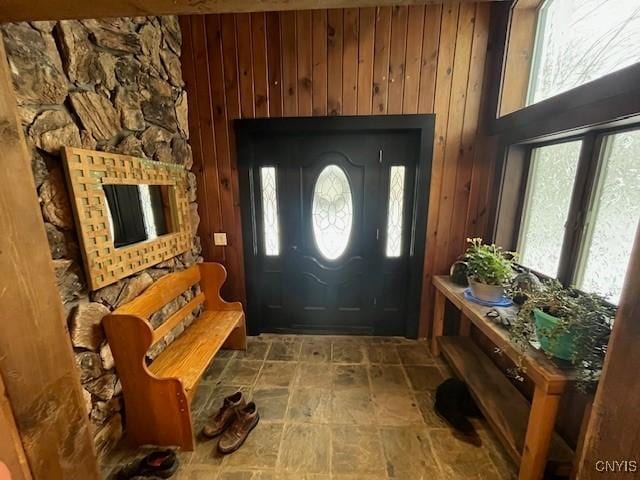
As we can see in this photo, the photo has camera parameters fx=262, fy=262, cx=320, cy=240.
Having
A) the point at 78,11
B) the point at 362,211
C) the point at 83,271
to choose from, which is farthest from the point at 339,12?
the point at 83,271

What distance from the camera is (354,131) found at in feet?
7.07

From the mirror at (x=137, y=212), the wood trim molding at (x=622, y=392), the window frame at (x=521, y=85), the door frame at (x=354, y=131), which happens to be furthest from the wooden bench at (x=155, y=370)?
the window frame at (x=521, y=85)

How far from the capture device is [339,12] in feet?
6.41

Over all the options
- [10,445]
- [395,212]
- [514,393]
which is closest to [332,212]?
[395,212]

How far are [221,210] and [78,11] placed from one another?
1762 mm

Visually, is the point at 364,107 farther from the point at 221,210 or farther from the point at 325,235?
the point at 221,210

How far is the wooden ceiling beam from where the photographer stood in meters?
0.62

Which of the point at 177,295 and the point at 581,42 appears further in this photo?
the point at 177,295

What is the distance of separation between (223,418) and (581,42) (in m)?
2.97

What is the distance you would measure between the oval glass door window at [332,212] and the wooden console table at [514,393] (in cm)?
91

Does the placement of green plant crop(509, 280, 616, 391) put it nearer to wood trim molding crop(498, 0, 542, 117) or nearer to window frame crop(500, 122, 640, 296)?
window frame crop(500, 122, 640, 296)

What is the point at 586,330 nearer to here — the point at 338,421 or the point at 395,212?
the point at 338,421

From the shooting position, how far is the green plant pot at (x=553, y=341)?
1.11m

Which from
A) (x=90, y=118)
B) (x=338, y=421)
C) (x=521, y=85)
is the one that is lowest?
(x=338, y=421)
